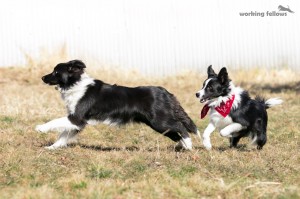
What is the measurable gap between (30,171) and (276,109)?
37.0 ft

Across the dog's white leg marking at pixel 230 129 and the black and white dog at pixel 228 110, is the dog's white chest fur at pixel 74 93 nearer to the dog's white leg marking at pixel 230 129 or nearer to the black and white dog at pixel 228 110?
the black and white dog at pixel 228 110

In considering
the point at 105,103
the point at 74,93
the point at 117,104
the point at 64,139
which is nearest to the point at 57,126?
the point at 64,139

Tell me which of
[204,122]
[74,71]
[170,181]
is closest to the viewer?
[170,181]

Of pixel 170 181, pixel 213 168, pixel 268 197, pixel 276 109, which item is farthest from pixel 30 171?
pixel 276 109

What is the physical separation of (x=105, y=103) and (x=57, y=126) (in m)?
0.88

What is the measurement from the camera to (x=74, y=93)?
346 inches

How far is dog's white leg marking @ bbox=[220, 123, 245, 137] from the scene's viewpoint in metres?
8.76

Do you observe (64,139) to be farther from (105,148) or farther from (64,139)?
→ (105,148)

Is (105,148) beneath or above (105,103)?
beneath

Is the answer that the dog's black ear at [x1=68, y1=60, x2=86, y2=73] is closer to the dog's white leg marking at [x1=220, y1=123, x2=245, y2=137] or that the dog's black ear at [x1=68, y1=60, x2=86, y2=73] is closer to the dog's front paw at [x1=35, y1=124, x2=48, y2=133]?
the dog's front paw at [x1=35, y1=124, x2=48, y2=133]

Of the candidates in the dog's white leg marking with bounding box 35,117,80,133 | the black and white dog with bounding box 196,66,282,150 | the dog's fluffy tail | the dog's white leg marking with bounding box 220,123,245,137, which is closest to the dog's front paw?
the dog's white leg marking with bounding box 35,117,80,133

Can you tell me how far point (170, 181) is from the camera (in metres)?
6.34

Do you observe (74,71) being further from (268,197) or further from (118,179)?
(268,197)

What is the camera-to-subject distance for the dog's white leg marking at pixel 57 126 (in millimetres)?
8453
